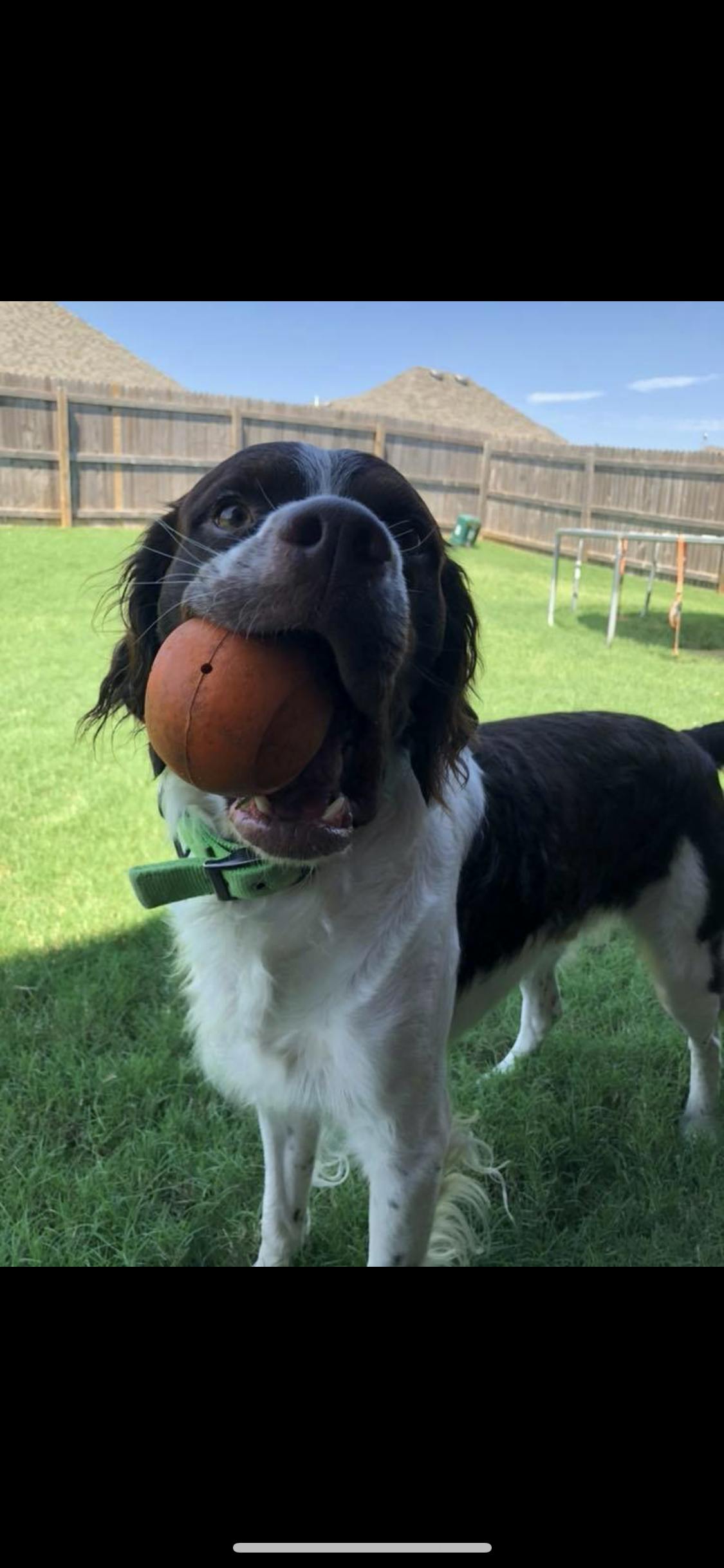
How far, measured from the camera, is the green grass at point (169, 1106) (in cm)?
189

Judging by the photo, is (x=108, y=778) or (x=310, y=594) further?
(x=108, y=778)

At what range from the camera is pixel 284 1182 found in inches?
71.8

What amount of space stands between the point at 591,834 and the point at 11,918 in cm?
184

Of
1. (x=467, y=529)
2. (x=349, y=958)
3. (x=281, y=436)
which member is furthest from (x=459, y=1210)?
(x=467, y=529)

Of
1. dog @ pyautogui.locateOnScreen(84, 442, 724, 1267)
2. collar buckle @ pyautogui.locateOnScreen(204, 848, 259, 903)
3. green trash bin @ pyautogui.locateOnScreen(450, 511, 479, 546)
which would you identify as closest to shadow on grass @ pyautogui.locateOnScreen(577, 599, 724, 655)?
green trash bin @ pyautogui.locateOnScreen(450, 511, 479, 546)

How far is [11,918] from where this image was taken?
2918 millimetres

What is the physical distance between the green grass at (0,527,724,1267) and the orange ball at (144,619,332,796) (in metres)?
0.59

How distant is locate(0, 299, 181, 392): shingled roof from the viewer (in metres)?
1.65

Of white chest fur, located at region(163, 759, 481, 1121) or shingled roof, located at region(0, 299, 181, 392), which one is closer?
white chest fur, located at region(163, 759, 481, 1121)

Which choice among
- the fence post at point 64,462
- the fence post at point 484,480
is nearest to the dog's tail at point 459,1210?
the fence post at point 64,462

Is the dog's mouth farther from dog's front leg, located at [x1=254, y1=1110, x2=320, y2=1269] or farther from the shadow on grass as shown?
the shadow on grass

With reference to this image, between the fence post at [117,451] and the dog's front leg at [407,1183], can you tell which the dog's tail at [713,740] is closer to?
the dog's front leg at [407,1183]

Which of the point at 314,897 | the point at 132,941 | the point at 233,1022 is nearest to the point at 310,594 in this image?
the point at 314,897

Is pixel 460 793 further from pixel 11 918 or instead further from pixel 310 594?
pixel 11 918
